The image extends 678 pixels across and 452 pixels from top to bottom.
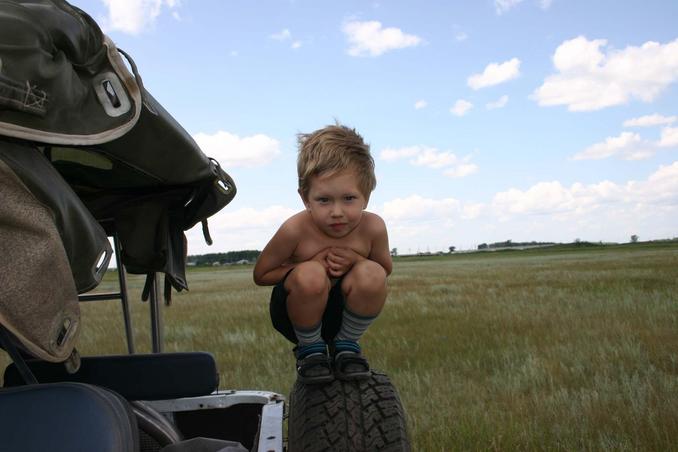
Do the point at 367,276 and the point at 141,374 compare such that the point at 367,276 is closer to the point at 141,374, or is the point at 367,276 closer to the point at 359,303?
the point at 359,303

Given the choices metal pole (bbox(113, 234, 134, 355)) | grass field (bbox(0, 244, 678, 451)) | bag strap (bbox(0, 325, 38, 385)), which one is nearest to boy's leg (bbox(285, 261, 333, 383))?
bag strap (bbox(0, 325, 38, 385))

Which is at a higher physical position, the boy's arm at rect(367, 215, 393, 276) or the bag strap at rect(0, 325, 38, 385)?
the boy's arm at rect(367, 215, 393, 276)

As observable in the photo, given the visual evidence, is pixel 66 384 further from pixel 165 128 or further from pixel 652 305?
pixel 652 305

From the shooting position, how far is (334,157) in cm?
233

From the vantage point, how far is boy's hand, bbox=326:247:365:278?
7.87 feet

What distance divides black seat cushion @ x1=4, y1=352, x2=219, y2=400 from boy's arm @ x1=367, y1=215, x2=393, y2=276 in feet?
2.69

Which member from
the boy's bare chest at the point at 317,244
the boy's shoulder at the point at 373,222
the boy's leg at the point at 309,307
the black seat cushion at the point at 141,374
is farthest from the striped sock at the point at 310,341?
the black seat cushion at the point at 141,374

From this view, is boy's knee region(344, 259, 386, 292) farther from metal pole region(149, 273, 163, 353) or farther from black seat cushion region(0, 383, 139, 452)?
metal pole region(149, 273, 163, 353)

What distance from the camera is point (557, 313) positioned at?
29.9 feet

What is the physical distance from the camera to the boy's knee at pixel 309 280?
2256 millimetres

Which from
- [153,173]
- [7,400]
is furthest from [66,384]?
[153,173]

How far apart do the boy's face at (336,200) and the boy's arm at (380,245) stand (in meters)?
0.13

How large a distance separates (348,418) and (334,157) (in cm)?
85

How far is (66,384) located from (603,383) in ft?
12.8
